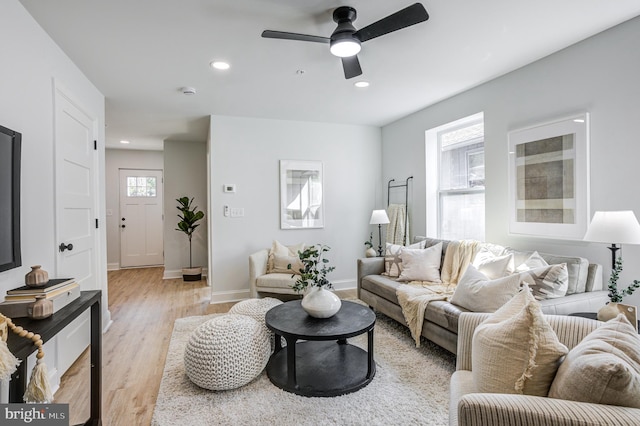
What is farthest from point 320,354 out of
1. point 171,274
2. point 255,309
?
point 171,274

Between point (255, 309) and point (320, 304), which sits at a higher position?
point (320, 304)

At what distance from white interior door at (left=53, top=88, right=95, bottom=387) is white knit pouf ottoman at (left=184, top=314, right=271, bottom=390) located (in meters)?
1.01

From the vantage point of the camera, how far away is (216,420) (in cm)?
196

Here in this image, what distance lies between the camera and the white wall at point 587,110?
7.64 feet

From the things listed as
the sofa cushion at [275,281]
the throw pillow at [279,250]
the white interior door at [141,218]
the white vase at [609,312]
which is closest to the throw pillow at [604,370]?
the white vase at [609,312]

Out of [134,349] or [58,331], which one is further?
[134,349]

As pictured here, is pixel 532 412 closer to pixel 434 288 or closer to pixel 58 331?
pixel 58 331

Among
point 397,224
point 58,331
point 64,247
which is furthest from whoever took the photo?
point 397,224

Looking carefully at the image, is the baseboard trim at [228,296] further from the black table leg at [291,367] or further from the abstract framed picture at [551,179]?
the abstract framed picture at [551,179]

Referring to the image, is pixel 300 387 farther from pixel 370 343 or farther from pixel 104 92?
pixel 104 92

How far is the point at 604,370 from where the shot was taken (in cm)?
96

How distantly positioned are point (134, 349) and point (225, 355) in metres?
1.34

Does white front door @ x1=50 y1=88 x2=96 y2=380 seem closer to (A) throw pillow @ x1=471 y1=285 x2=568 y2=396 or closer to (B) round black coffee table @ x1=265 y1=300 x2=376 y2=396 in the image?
(B) round black coffee table @ x1=265 y1=300 x2=376 y2=396

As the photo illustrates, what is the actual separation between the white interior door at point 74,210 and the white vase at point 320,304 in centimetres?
180
